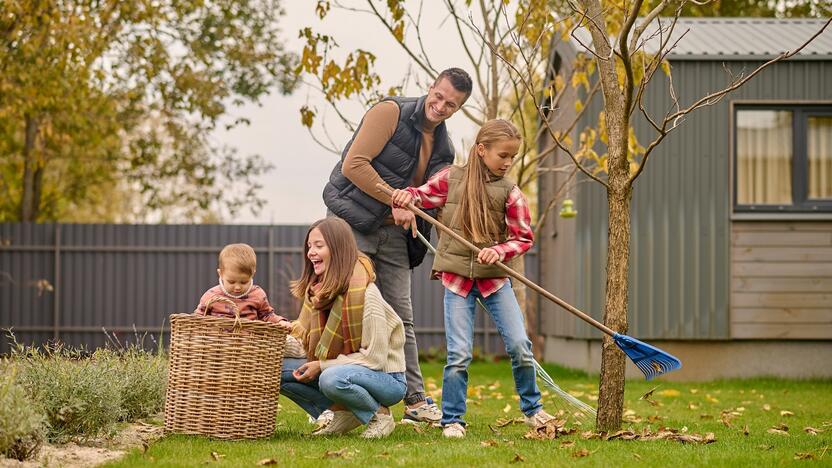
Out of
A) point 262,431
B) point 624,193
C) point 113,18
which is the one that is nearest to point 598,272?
point 624,193

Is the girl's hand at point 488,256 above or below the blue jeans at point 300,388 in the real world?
above

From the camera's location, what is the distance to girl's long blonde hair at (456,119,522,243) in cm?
532

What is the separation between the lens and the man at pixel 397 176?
573 cm

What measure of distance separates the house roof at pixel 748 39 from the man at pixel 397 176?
18.5 feet

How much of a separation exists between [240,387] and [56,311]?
419 inches

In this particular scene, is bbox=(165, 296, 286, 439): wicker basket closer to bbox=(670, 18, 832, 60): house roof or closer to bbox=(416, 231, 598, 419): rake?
→ bbox=(416, 231, 598, 419): rake

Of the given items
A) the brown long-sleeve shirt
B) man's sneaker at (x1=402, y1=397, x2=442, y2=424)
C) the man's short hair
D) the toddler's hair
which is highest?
the man's short hair

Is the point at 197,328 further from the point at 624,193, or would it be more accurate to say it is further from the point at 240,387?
the point at 624,193

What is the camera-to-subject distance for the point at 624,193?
212 inches

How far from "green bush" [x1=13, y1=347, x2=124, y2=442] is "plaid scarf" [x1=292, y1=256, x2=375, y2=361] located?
3.16 feet

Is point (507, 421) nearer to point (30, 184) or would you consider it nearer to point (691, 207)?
point (691, 207)

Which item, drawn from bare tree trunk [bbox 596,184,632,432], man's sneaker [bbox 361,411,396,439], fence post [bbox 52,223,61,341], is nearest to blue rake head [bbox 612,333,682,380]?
bare tree trunk [bbox 596,184,632,432]

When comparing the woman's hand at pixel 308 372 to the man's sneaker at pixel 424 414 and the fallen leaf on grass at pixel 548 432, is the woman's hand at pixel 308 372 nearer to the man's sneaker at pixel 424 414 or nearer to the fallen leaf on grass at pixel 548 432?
the man's sneaker at pixel 424 414

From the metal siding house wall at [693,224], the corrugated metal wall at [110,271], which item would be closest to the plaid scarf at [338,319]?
the metal siding house wall at [693,224]
